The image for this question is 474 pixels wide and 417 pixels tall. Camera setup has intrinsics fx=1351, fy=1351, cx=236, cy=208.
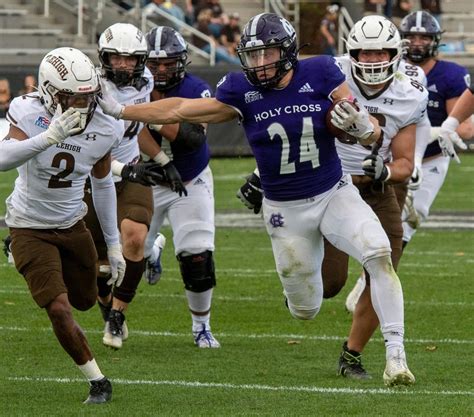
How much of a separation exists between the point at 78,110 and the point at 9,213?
2.16 feet

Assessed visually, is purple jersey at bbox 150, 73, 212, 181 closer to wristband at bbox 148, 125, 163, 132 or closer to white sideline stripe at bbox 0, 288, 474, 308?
wristband at bbox 148, 125, 163, 132

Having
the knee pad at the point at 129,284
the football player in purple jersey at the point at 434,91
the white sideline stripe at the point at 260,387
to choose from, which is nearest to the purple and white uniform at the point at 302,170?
the white sideline stripe at the point at 260,387

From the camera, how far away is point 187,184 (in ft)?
25.5

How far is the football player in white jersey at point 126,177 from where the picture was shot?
7.38 meters

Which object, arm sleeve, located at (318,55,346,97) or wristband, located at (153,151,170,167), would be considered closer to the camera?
arm sleeve, located at (318,55,346,97)

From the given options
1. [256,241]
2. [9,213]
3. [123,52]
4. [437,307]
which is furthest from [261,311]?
[256,241]

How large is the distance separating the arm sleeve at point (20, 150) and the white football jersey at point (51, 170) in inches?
9.6

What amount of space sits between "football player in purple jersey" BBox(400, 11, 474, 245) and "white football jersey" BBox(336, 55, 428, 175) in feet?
7.77

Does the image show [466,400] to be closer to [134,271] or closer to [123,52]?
[134,271]

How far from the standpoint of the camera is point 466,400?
18.4 ft

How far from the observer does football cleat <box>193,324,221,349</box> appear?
286 inches

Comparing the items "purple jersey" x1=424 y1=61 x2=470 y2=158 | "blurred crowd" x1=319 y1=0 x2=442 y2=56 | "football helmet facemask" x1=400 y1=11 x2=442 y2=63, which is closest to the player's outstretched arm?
"football helmet facemask" x1=400 y1=11 x2=442 y2=63

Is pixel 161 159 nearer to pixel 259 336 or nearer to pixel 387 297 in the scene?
pixel 259 336

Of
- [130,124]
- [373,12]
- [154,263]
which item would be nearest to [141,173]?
[130,124]
